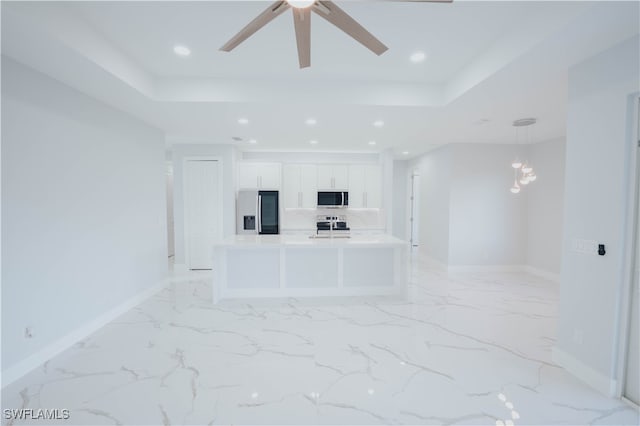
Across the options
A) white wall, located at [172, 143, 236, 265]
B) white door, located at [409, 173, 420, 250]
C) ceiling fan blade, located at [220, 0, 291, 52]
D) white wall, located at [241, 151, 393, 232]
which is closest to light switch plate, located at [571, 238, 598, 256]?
ceiling fan blade, located at [220, 0, 291, 52]

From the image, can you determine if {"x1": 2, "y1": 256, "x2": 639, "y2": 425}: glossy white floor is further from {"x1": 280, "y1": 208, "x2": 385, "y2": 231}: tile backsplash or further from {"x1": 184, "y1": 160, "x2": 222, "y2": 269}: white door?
{"x1": 280, "y1": 208, "x2": 385, "y2": 231}: tile backsplash

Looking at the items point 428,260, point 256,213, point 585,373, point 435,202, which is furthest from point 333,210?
point 585,373

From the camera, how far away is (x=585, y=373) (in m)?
2.24

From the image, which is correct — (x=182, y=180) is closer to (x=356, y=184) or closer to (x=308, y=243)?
(x=308, y=243)

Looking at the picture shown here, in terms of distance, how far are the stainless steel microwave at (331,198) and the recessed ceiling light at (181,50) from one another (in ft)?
13.6

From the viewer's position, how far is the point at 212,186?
575 cm

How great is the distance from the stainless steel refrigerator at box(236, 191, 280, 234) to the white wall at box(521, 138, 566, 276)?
17.2ft

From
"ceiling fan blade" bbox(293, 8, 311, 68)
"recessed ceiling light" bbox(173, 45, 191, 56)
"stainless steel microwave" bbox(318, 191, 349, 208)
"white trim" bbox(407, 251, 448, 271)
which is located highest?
"recessed ceiling light" bbox(173, 45, 191, 56)

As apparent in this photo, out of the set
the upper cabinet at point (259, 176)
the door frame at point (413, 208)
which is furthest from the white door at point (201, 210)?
the door frame at point (413, 208)

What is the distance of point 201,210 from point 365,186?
3691mm

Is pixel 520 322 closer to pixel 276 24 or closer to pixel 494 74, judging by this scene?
pixel 494 74

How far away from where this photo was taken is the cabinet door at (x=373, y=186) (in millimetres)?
6574

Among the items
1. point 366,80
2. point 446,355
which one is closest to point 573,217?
point 446,355

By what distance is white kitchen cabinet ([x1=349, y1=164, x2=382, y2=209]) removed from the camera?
654 centimetres
